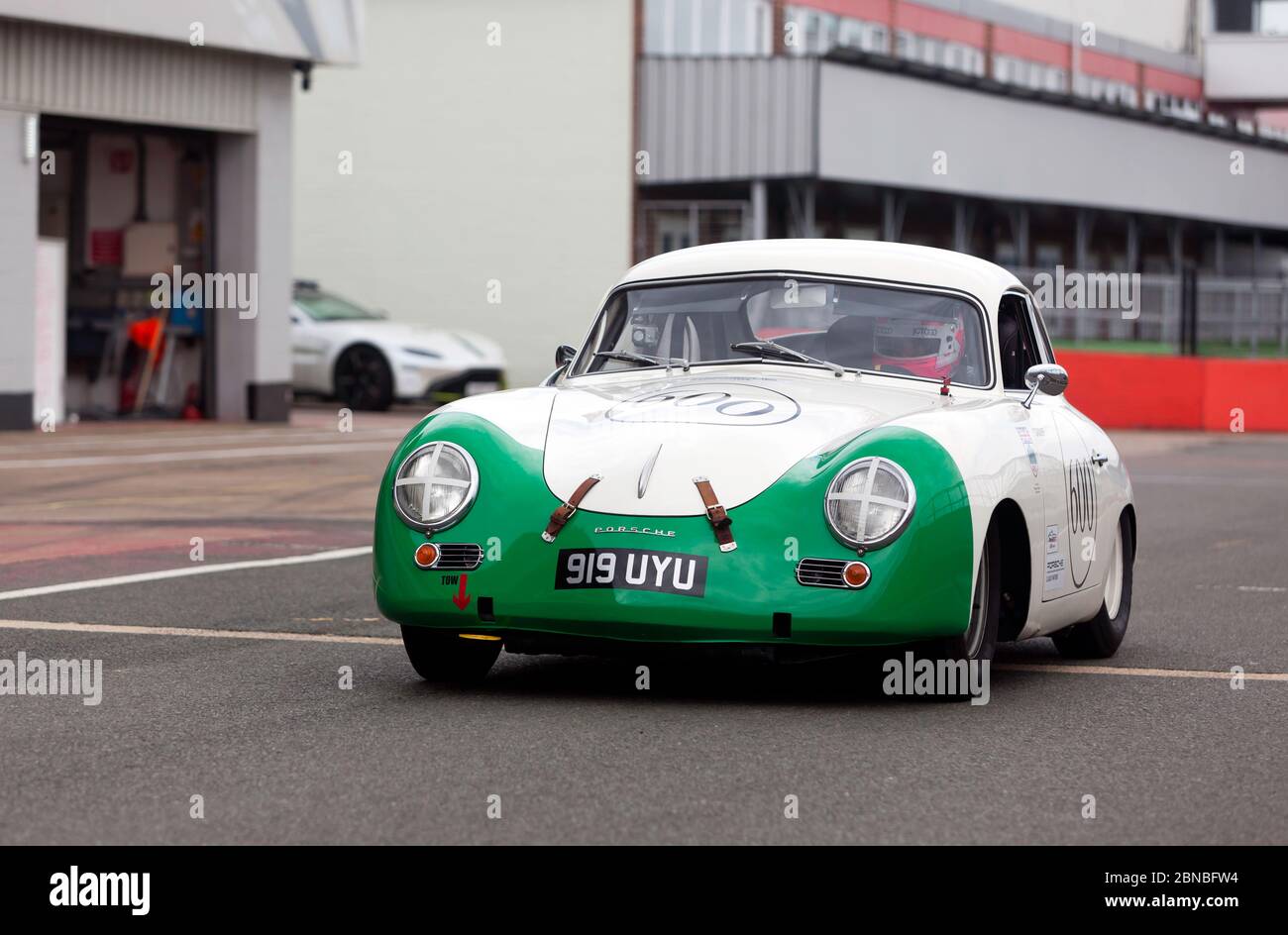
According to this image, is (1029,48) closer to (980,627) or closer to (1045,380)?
(1045,380)

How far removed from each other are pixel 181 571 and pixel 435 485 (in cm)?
376

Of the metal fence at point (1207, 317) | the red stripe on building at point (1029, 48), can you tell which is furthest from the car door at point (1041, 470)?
the red stripe on building at point (1029, 48)

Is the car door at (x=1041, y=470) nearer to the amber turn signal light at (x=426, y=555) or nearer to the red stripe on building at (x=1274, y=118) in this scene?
the amber turn signal light at (x=426, y=555)

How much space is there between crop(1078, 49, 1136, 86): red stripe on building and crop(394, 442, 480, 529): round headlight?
48232 mm

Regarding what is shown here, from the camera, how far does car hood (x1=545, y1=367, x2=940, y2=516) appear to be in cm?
580

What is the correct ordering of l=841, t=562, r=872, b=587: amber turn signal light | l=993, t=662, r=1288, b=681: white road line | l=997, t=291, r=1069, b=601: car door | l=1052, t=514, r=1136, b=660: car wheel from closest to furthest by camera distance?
l=841, t=562, r=872, b=587: amber turn signal light → l=997, t=291, r=1069, b=601: car door → l=993, t=662, r=1288, b=681: white road line → l=1052, t=514, r=1136, b=660: car wheel

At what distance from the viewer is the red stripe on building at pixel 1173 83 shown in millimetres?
56469

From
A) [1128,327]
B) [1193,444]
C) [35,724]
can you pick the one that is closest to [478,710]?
[35,724]

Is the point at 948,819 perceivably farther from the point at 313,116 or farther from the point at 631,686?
the point at 313,116

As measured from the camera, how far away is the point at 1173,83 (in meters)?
58.1

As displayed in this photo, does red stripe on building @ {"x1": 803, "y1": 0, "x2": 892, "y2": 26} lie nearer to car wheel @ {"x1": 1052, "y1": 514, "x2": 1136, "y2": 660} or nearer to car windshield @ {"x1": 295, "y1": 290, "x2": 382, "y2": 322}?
car windshield @ {"x1": 295, "y1": 290, "x2": 382, "y2": 322}

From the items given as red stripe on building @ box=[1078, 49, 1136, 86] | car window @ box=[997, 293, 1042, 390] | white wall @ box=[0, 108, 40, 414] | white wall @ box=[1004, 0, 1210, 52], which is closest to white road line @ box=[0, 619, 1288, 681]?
car window @ box=[997, 293, 1042, 390]

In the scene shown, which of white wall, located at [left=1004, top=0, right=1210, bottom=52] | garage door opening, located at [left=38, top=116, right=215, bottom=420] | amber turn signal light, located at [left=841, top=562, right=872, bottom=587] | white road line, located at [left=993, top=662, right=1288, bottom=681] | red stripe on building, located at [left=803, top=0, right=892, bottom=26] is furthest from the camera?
white wall, located at [left=1004, top=0, right=1210, bottom=52]


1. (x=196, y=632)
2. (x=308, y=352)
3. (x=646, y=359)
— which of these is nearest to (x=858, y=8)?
(x=308, y=352)
